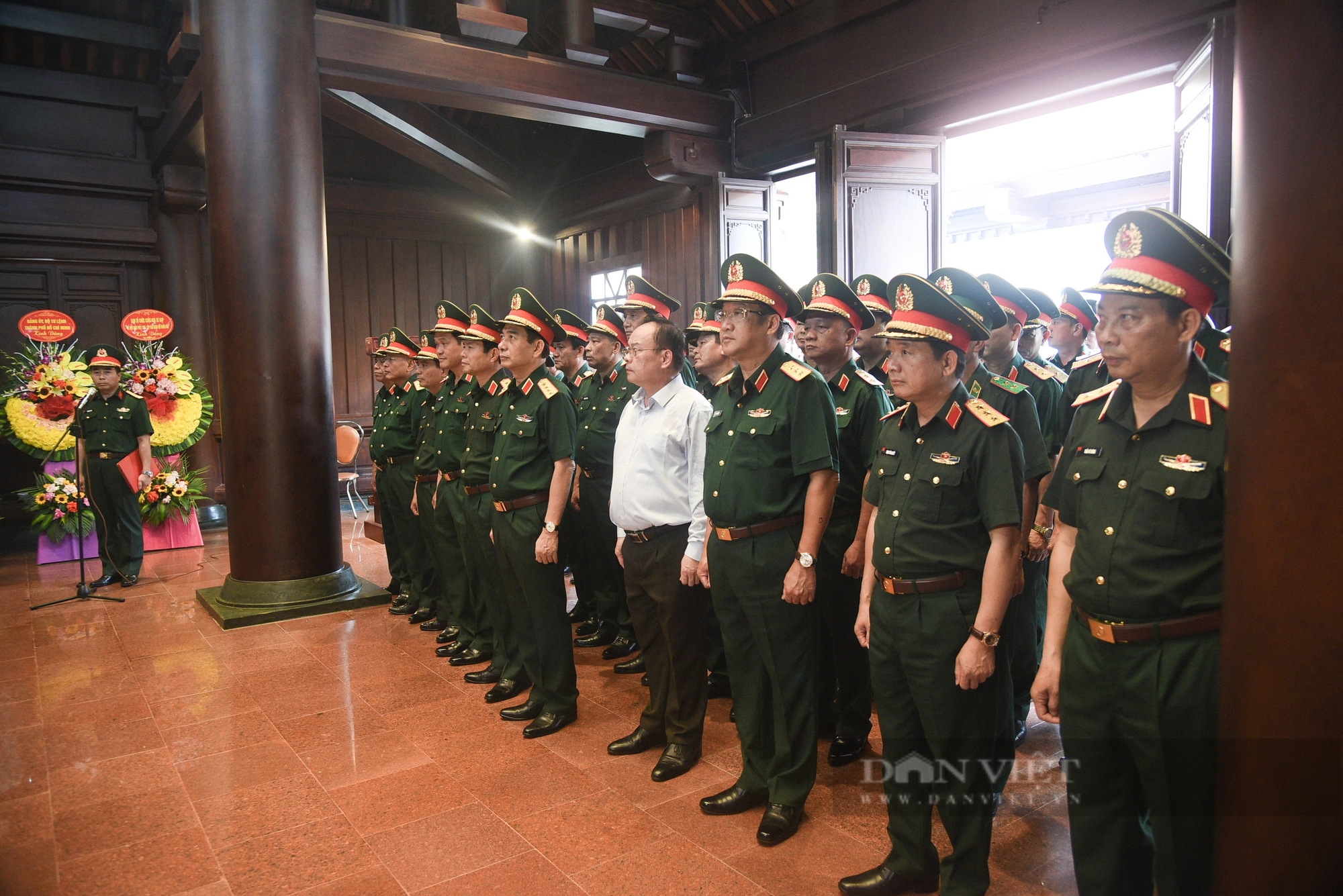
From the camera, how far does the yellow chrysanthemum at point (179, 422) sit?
7539 millimetres

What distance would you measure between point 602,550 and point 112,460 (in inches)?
162

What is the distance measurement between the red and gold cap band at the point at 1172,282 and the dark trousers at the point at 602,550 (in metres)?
3.25

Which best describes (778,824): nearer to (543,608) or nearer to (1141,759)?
(1141,759)

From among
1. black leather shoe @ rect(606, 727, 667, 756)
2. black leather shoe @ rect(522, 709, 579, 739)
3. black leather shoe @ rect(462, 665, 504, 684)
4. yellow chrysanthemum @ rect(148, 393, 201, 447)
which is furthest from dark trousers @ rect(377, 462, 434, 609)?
yellow chrysanthemum @ rect(148, 393, 201, 447)

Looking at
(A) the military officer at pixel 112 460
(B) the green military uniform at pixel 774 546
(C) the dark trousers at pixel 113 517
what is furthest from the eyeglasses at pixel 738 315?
(C) the dark trousers at pixel 113 517

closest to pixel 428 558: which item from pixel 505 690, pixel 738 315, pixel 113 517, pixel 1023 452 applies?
pixel 505 690

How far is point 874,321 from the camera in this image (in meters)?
3.60

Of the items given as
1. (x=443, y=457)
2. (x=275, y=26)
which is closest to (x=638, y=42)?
(x=275, y=26)

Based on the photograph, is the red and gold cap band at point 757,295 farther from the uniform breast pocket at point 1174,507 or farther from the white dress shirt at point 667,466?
the uniform breast pocket at point 1174,507

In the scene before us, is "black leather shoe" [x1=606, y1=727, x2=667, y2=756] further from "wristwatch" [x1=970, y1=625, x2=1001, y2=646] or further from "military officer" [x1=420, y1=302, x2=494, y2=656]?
"wristwatch" [x1=970, y1=625, x2=1001, y2=646]

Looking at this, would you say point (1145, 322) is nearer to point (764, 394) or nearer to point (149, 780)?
point (764, 394)

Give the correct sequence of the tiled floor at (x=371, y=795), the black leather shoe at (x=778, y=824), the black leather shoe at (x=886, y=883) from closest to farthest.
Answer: the black leather shoe at (x=886, y=883) → the tiled floor at (x=371, y=795) → the black leather shoe at (x=778, y=824)

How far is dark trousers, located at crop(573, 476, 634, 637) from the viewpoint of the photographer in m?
4.70

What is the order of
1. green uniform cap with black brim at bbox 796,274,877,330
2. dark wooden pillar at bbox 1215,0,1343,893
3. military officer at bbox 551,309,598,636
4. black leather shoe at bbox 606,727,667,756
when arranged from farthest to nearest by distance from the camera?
1. military officer at bbox 551,309,598,636
2. green uniform cap with black brim at bbox 796,274,877,330
3. black leather shoe at bbox 606,727,667,756
4. dark wooden pillar at bbox 1215,0,1343,893
